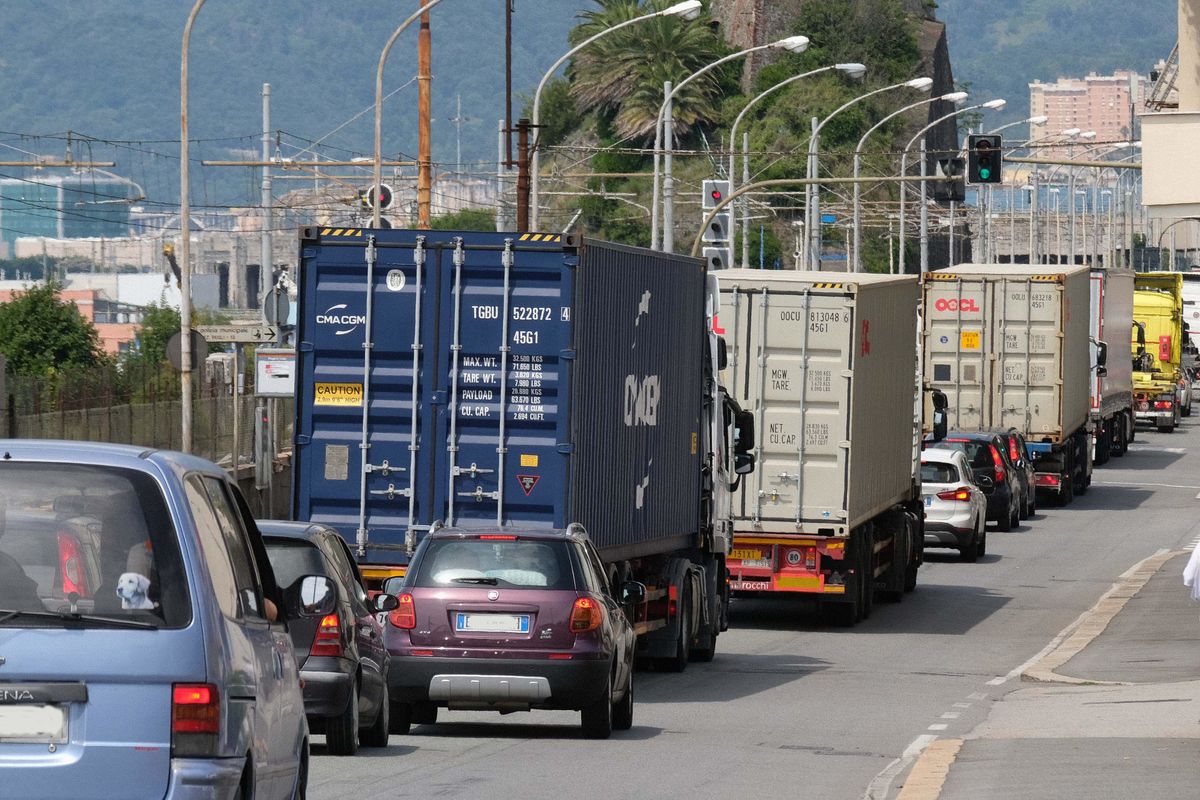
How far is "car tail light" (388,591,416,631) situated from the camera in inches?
589

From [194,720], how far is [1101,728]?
9.76 metres

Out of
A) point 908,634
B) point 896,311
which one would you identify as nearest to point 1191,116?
point 896,311

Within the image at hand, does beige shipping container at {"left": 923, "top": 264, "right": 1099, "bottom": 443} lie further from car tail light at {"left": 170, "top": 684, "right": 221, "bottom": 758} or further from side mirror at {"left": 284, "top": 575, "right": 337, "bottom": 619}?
car tail light at {"left": 170, "top": 684, "right": 221, "bottom": 758}

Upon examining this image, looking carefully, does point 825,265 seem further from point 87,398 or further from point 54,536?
point 54,536

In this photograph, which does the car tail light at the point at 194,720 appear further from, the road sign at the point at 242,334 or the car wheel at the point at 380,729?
the road sign at the point at 242,334

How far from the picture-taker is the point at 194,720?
6.63 m

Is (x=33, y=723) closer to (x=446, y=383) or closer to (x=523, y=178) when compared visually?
(x=446, y=383)

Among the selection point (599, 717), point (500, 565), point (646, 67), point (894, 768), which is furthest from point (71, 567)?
point (646, 67)

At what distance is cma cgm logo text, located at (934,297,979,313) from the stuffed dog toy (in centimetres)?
3593

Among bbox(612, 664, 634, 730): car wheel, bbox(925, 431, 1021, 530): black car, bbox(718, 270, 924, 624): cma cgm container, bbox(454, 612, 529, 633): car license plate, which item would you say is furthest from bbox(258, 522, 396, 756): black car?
bbox(925, 431, 1021, 530): black car

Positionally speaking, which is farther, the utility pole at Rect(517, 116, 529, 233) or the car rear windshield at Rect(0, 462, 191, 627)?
the utility pole at Rect(517, 116, 529, 233)

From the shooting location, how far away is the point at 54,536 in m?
6.79

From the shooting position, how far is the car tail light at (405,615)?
49.1ft

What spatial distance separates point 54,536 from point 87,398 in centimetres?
2860
